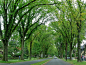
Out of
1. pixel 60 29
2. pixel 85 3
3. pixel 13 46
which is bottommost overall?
pixel 13 46

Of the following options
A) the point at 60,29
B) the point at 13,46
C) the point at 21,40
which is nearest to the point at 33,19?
the point at 21,40

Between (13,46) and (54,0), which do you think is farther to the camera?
(13,46)

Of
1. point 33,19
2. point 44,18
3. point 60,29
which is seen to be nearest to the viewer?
point 44,18

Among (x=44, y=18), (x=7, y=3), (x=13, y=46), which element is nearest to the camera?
(x=7, y=3)

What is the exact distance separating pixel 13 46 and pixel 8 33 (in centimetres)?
3592

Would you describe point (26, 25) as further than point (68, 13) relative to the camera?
Yes

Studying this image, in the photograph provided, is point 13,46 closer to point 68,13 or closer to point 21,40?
point 21,40

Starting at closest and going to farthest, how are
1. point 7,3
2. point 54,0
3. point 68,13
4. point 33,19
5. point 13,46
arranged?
point 54,0 < point 7,3 < point 68,13 < point 33,19 < point 13,46

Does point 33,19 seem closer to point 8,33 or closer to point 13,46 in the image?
point 8,33

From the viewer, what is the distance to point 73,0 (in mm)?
21672

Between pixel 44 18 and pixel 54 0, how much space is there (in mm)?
13110

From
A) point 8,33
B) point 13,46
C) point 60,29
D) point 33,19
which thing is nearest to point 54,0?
point 8,33

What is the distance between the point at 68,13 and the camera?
75.4 feet

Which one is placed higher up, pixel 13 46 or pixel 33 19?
pixel 33 19
